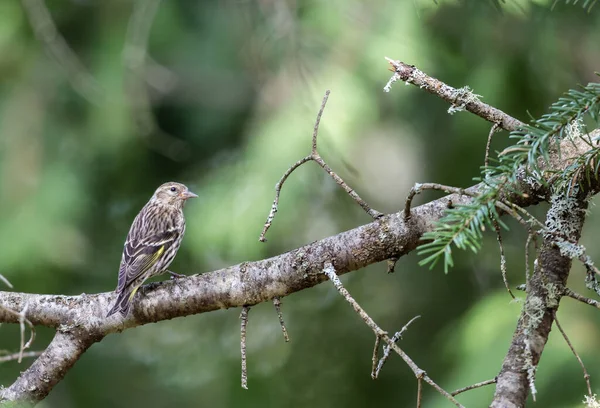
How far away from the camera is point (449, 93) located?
2383 millimetres

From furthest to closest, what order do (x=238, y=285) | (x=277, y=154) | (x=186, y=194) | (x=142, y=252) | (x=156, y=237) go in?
(x=186, y=194) → (x=156, y=237) → (x=142, y=252) → (x=277, y=154) → (x=238, y=285)

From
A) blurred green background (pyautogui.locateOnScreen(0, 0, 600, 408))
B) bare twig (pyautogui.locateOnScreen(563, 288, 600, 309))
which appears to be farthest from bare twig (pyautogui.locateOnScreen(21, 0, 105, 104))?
bare twig (pyautogui.locateOnScreen(563, 288, 600, 309))

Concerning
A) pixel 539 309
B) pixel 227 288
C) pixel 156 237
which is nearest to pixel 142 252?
pixel 156 237

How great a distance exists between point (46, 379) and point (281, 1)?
6.90 feet

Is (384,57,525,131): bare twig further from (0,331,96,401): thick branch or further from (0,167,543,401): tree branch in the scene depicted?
(0,331,96,401): thick branch

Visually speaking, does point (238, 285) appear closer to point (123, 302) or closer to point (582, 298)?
point (123, 302)

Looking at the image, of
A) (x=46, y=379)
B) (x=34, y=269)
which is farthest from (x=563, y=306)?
(x=34, y=269)

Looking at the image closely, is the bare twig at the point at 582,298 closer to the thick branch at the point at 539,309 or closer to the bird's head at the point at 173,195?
the thick branch at the point at 539,309

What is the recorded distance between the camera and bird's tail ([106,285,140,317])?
2.86 meters

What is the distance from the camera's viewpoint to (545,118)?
1.82 meters

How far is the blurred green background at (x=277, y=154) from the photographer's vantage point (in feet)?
11.9

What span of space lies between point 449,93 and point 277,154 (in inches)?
53.9

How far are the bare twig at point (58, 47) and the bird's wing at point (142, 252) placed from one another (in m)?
0.83

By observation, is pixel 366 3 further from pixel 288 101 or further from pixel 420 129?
pixel 420 129
